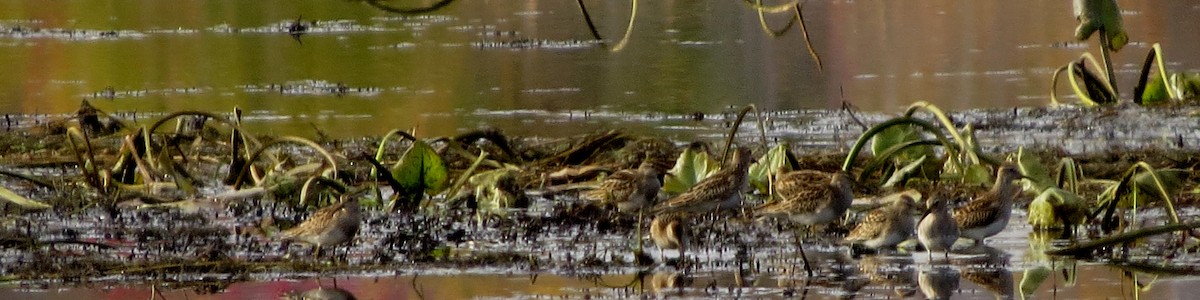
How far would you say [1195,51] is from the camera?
17844 millimetres

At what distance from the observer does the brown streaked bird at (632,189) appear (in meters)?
8.80

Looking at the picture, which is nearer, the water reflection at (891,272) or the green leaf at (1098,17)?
the water reflection at (891,272)

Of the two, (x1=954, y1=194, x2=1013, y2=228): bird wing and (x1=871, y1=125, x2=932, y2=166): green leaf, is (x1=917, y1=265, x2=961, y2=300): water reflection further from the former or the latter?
(x1=871, y1=125, x2=932, y2=166): green leaf

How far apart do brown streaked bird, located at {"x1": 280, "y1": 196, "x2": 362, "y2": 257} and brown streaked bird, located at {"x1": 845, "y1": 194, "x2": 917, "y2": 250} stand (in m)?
1.82

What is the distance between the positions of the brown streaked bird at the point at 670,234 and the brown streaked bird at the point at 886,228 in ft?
2.07

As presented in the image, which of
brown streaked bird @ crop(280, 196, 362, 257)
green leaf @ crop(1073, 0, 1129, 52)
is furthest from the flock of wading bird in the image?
green leaf @ crop(1073, 0, 1129, 52)

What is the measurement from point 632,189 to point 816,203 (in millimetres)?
910

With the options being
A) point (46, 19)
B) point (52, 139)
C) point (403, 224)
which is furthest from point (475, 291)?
point (46, 19)

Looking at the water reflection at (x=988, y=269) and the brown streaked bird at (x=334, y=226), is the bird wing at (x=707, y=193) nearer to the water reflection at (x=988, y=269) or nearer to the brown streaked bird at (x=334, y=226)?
the water reflection at (x=988, y=269)

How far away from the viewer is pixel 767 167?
9.51m

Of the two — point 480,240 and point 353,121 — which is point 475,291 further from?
→ point 353,121

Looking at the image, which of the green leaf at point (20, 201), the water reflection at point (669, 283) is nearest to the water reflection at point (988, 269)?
the water reflection at point (669, 283)

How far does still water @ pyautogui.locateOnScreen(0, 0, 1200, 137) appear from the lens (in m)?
14.9

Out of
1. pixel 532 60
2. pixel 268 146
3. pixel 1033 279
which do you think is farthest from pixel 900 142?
pixel 532 60
